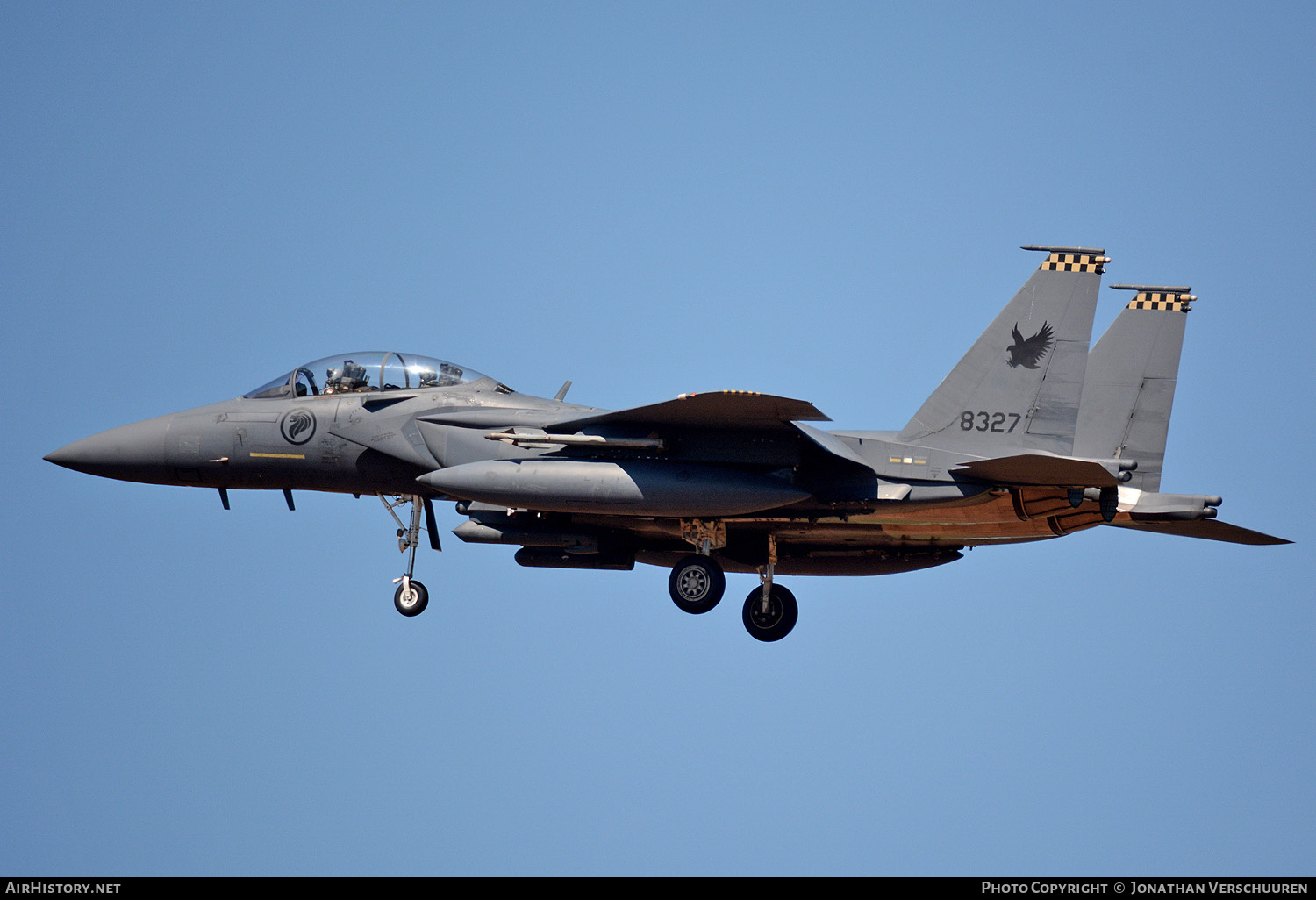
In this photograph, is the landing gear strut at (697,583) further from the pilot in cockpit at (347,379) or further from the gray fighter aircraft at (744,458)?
the pilot in cockpit at (347,379)

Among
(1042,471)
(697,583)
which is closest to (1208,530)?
(1042,471)

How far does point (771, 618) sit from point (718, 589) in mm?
1888

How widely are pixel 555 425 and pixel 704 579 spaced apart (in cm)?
269

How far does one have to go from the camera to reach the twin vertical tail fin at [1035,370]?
57.0 feet

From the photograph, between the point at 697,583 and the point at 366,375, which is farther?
the point at 366,375

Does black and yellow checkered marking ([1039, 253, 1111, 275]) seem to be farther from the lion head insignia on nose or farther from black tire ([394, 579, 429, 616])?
the lion head insignia on nose

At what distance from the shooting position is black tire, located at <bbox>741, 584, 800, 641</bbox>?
65.5ft

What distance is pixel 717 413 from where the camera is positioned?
16781 millimetres

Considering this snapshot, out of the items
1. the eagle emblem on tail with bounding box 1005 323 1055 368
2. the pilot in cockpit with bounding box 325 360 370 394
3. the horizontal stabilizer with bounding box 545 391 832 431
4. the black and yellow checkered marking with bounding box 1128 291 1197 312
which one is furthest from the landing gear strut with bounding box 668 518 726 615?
the black and yellow checkered marking with bounding box 1128 291 1197 312

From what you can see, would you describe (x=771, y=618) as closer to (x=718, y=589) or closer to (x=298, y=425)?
(x=718, y=589)

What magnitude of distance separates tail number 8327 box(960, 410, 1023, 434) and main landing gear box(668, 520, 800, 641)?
3.26 m
